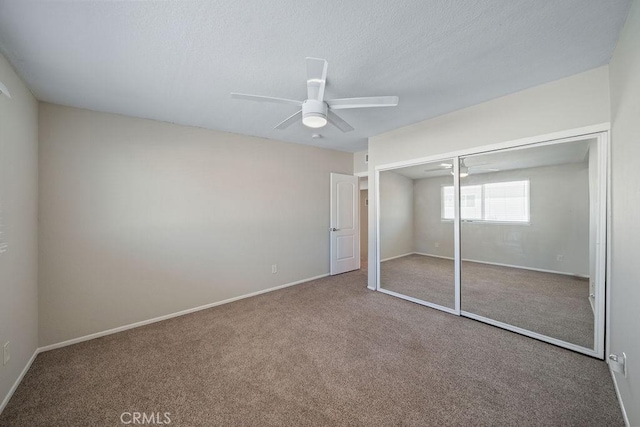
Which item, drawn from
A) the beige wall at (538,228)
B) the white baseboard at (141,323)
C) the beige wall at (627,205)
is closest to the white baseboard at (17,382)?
the white baseboard at (141,323)

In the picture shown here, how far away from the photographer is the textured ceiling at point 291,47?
4.55 feet

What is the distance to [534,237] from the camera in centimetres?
276

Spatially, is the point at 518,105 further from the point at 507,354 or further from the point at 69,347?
the point at 69,347

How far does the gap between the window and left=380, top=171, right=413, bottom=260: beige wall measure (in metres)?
0.81

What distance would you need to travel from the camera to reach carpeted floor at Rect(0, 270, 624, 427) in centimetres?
157

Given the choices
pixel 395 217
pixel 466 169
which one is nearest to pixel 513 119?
pixel 466 169

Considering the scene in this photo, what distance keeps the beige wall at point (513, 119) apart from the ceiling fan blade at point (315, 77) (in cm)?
188

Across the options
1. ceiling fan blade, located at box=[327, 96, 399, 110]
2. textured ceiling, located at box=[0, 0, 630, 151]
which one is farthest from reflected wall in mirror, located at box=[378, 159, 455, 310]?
ceiling fan blade, located at box=[327, 96, 399, 110]

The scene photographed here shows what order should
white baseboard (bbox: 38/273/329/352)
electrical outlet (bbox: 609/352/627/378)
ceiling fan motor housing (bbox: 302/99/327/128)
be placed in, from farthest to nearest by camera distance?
white baseboard (bbox: 38/273/329/352) → ceiling fan motor housing (bbox: 302/99/327/128) → electrical outlet (bbox: 609/352/627/378)

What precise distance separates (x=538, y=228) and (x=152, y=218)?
456cm

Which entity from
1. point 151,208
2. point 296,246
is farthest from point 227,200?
point 296,246

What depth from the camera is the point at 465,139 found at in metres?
2.88

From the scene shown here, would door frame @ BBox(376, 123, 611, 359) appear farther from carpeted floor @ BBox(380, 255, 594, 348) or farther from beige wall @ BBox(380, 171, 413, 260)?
beige wall @ BBox(380, 171, 413, 260)

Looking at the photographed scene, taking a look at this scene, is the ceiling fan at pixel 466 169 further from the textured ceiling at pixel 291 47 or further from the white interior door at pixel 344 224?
the white interior door at pixel 344 224
